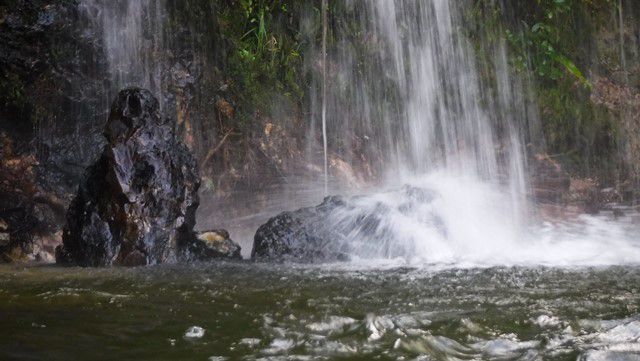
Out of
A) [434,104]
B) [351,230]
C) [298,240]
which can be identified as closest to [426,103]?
[434,104]

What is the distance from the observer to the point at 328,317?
262cm

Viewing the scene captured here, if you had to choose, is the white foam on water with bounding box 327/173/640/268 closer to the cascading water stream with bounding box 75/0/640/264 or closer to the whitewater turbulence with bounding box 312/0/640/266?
the cascading water stream with bounding box 75/0/640/264

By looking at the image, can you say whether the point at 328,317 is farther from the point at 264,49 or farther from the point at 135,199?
the point at 264,49

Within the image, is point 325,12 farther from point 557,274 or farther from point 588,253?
point 557,274

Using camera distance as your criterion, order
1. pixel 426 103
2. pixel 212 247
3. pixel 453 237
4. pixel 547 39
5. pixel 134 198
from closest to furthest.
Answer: pixel 134 198
pixel 212 247
pixel 453 237
pixel 547 39
pixel 426 103

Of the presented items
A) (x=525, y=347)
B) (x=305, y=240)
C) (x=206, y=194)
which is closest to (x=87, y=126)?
(x=206, y=194)

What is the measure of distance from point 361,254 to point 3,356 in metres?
4.63

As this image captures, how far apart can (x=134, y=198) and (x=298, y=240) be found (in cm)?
193

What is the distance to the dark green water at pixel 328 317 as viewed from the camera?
80.0 inches

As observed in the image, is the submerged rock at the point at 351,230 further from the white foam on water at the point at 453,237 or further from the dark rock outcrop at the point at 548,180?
the dark rock outcrop at the point at 548,180

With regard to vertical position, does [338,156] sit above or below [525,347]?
above

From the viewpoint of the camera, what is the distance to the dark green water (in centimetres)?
203

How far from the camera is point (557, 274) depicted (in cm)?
422

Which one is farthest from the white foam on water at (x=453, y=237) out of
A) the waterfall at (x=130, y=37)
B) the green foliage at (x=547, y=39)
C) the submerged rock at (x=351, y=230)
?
the waterfall at (x=130, y=37)
